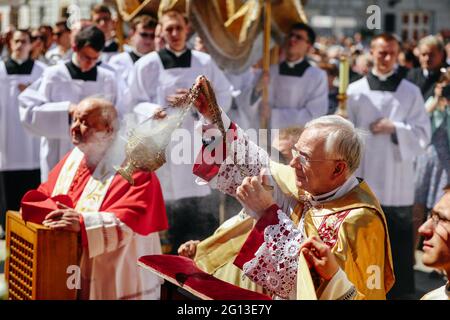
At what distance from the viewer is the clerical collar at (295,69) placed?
21.9 ft

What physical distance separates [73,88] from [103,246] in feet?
7.03

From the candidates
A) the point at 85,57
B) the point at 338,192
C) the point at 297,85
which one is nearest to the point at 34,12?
the point at 297,85

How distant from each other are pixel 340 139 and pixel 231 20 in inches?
156

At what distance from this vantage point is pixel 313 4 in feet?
73.2

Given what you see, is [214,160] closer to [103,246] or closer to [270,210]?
[270,210]

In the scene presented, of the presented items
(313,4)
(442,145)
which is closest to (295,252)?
(442,145)

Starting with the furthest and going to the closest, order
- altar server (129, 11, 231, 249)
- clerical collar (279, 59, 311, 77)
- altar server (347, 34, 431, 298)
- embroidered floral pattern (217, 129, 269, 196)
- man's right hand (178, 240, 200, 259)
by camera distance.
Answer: clerical collar (279, 59, 311, 77) < altar server (347, 34, 431, 298) < altar server (129, 11, 231, 249) < man's right hand (178, 240, 200, 259) < embroidered floral pattern (217, 129, 269, 196)

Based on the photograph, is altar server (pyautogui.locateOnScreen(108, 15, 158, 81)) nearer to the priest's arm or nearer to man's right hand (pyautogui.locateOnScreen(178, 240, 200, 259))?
the priest's arm

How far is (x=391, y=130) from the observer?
5723mm

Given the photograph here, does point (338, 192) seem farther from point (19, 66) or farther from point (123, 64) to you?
point (19, 66)

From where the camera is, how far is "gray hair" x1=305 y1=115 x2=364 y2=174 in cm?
278

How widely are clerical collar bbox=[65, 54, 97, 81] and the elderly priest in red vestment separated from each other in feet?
5.55

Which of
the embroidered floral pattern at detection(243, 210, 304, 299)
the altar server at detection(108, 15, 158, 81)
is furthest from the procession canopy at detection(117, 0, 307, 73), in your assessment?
the embroidered floral pattern at detection(243, 210, 304, 299)

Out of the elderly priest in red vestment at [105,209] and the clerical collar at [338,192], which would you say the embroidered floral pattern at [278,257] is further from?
the elderly priest in red vestment at [105,209]
